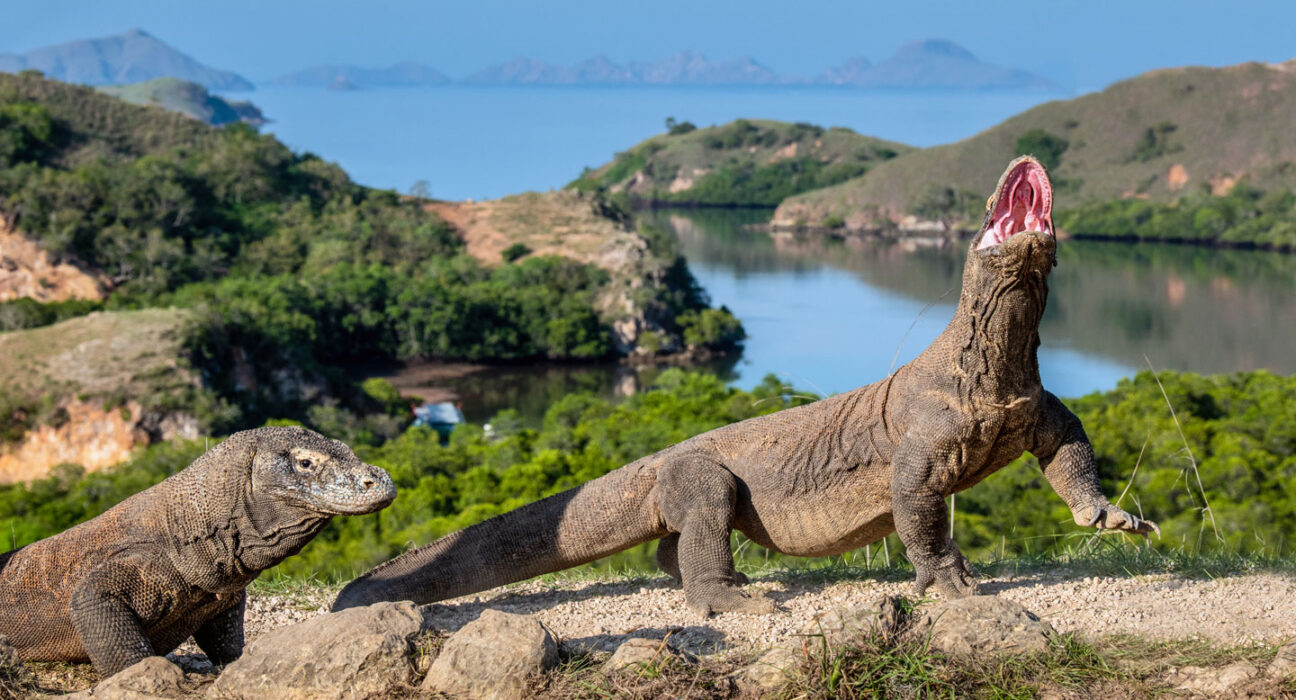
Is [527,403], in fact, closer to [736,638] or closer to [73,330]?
[73,330]

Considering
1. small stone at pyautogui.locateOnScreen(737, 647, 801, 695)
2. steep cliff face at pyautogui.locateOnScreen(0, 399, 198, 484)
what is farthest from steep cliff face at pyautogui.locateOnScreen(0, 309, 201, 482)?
small stone at pyautogui.locateOnScreen(737, 647, 801, 695)

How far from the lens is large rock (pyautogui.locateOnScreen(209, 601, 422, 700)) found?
5.07 meters

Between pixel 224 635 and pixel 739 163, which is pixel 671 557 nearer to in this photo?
pixel 224 635

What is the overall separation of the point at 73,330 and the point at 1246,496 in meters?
34.8

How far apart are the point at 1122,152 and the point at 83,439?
97664mm

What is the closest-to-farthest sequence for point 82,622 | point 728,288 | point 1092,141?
point 82,622
point 728,288
point 1092,141

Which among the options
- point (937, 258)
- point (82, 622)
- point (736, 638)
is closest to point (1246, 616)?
point (736, 638)

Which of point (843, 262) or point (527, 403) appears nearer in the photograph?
point (527, 403)

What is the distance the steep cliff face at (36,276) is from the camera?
192 feet

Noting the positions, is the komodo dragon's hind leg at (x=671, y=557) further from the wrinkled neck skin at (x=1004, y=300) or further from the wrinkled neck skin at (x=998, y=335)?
the wrinkled neck skin at (x=998, y=335)

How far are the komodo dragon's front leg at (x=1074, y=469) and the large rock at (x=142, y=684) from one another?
4.12m

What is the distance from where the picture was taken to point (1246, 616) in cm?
636

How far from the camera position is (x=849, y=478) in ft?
23.1

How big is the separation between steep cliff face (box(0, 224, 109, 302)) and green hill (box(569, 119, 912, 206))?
3219 inches
